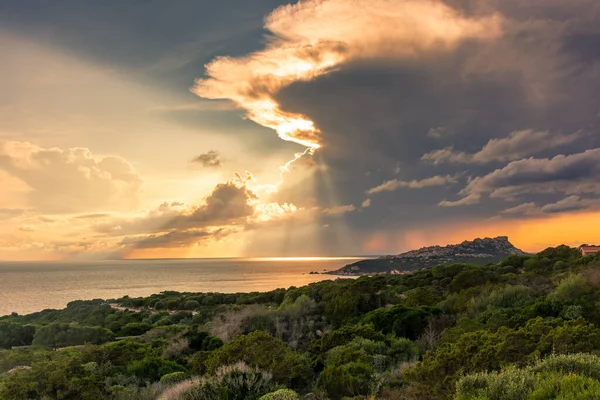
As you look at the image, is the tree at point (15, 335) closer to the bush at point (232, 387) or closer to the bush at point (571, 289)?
the bush at point (232, 387)

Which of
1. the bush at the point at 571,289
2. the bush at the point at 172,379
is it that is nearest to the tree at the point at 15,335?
the bush at the point at 172,379

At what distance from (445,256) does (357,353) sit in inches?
5535

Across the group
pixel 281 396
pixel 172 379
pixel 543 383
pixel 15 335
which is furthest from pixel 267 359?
pixel 15 335

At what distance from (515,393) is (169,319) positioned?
5236cm

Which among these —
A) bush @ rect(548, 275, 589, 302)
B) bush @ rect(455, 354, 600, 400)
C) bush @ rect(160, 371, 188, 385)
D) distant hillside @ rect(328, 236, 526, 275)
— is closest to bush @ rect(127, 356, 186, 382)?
bush @ rect(160, 371, 188, 385)

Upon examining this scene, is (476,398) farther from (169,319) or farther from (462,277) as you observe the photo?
(169,319)

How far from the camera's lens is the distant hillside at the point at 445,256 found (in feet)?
465

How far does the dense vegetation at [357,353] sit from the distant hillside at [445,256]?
97033mm

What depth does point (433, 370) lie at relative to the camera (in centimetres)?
1209

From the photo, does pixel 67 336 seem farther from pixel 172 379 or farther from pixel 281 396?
pixel 281 396

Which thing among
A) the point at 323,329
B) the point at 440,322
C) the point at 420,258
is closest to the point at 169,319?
the point at 323,329

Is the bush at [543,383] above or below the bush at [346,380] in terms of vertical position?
above

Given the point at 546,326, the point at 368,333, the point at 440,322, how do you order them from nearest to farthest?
the point at 546,326 → the point at 368,333 → the point at 440,322

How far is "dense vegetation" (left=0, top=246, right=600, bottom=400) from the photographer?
1145 cm
